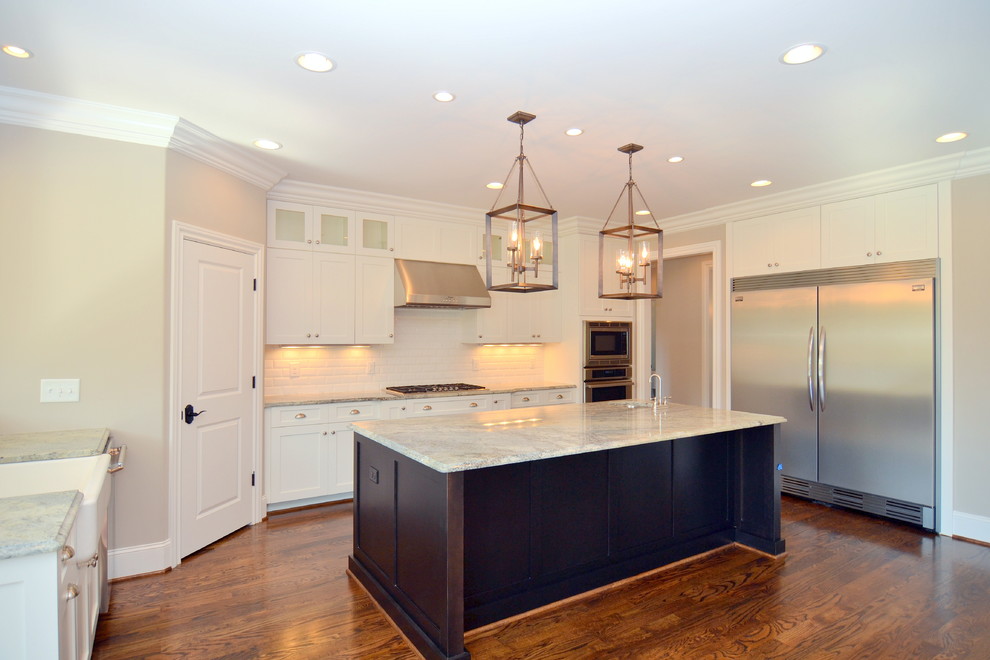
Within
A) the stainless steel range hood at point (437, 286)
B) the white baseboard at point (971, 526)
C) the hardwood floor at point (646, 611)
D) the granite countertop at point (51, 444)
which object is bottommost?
the hardwood floor at point (646, 611)

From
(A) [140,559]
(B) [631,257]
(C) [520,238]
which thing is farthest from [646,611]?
(A) [140,559]

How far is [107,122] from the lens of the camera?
303 centimetres

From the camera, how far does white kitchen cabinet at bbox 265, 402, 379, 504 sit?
167 inches

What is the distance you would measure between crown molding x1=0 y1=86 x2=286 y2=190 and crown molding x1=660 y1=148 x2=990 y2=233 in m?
4.26

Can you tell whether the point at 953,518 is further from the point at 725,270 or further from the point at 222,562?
the point at 222,562

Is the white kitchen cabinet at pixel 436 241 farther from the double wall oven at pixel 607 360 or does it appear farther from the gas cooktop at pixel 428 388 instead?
the double wall oven at pixel 607 360

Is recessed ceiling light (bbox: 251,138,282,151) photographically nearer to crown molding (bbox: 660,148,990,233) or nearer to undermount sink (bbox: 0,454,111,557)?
undermount sink (bbox: 0,454,111,557)

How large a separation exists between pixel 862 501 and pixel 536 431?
10.2 ft

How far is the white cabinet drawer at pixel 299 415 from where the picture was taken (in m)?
4.23

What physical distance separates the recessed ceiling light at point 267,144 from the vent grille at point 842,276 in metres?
4.12

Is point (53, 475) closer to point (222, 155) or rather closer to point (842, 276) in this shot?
point (222, 155)

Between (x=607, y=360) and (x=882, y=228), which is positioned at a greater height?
(x=882, y=228)

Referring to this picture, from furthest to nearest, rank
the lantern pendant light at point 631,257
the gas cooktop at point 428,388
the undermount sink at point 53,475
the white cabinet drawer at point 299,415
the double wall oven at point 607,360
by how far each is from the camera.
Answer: the double wall oven at point 607,360
the gas cooktop at point 428,388
the white cabinet drawer at point 299,415
the lantern pendant light at point 631,257
the undermount sink at point 53,475

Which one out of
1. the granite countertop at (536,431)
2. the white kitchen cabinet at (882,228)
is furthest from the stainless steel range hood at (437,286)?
the white kitchen cabinet at (882,228)
